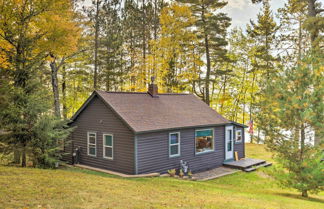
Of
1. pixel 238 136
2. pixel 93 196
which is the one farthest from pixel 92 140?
pixel 238 136

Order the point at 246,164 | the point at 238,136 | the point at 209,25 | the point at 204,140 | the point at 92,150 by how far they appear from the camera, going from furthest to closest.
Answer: the point at 209,25, the point at 238,136, the point at 204,140, the point at 246,164, the point at 92,150

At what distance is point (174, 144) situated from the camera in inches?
576

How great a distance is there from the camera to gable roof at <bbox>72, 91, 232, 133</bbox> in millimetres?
13656

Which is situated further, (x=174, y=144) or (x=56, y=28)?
(x=174, y=144)

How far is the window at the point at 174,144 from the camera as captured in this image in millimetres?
14461

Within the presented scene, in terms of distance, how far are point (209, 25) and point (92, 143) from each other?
15352 millimetres

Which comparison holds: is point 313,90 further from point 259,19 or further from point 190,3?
point 259,19

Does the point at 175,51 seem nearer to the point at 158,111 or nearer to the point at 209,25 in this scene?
the point at 209,25

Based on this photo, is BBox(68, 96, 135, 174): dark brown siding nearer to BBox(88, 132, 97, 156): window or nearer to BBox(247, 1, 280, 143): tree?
BBox(88, 132, 97, 156): window

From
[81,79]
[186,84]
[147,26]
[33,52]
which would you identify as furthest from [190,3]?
[33,52]

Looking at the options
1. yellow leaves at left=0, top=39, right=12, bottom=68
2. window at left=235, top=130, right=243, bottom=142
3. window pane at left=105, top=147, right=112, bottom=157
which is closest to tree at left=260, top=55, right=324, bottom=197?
window at left=235, top=130, right=243, bottom=142

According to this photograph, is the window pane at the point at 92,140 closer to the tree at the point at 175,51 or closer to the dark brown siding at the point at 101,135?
the dark brown siding at the point at 101,135

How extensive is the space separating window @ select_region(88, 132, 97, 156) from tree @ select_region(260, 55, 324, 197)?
8.67 m

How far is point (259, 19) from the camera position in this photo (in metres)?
28.7
